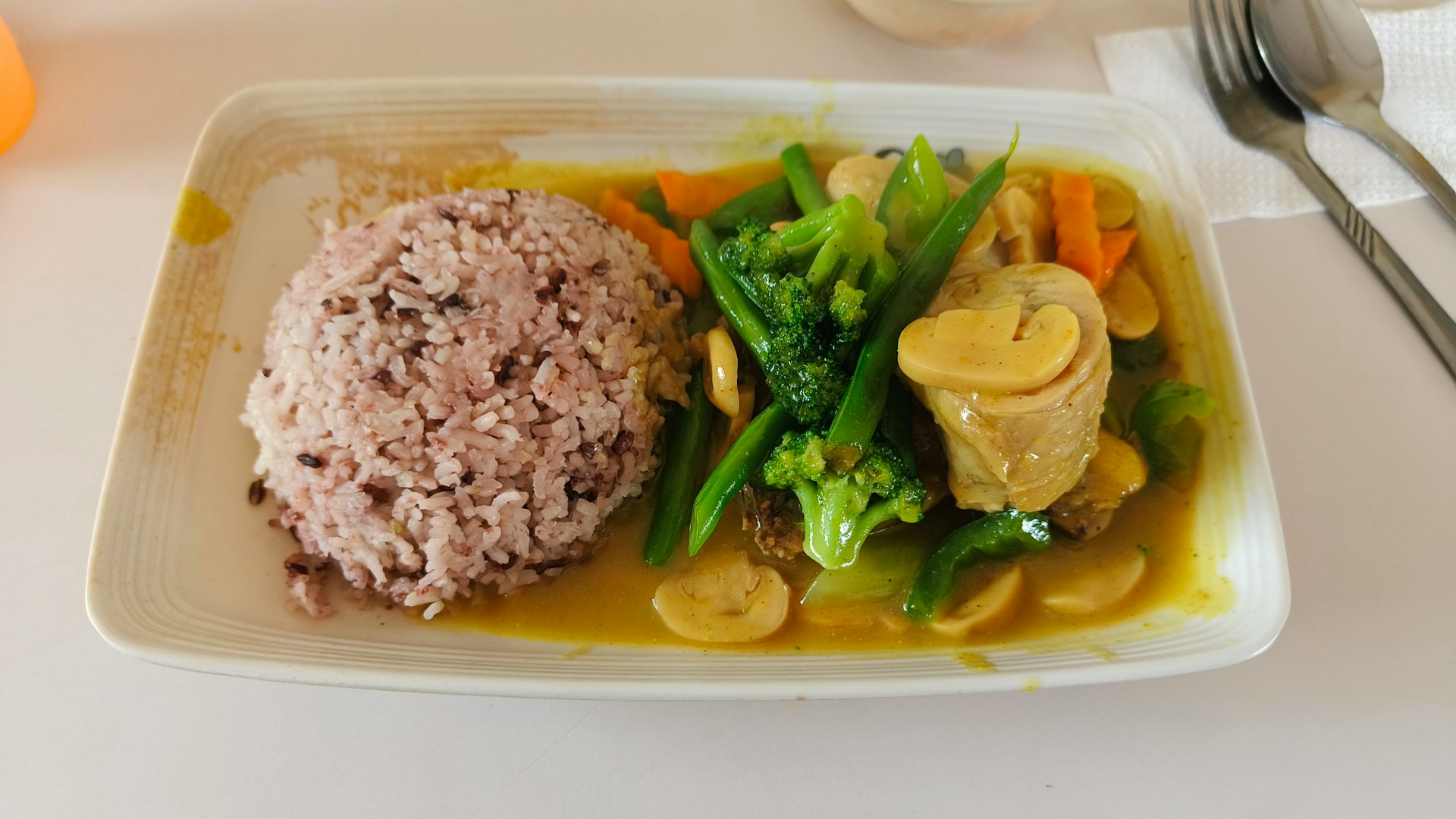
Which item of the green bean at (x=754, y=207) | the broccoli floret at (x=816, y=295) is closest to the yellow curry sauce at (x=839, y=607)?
the broccoli floret at (x=816, y=295)

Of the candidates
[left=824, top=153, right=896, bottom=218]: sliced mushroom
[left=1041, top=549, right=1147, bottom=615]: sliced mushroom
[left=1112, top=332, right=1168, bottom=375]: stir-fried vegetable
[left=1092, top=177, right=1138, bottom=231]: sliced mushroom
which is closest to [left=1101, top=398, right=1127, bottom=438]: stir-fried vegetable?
[left=1112, top=332, right=1168, bottom=375]: stir-fried vegetable

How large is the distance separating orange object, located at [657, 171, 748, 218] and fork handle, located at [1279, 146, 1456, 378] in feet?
6.67

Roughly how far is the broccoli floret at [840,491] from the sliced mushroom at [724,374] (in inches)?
8.0

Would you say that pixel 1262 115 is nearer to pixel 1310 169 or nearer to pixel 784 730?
pixel 1310 169

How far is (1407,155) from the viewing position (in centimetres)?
279

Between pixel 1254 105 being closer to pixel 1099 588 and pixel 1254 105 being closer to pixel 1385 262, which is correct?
pixel 1385 262

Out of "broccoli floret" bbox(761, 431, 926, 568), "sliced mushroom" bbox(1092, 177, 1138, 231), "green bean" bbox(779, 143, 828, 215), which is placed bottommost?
"broccoli floret" bbox(761, 431, 926, 568)

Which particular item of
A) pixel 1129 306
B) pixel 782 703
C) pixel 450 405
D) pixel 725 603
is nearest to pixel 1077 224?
pixel 1129 306

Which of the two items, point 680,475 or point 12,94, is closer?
point 680,475

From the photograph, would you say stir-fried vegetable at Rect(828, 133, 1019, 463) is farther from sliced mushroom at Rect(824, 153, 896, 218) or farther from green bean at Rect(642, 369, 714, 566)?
green bean at Rect(642, 369, 714, 566)

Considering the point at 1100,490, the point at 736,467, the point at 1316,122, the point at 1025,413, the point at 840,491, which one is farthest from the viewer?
the point at 1316,122

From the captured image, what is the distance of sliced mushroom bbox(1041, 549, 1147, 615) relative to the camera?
2150 millimetres

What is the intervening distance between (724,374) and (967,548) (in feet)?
2.67

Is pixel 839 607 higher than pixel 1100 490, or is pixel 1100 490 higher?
pixel 1100 490
